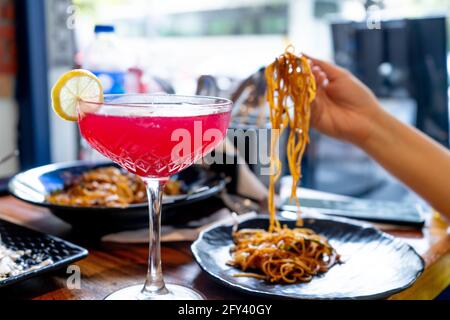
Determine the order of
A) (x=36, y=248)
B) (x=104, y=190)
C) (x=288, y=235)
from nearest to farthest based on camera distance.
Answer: (x=36, y=248), (x=288, y=235), (x=104, y=190)

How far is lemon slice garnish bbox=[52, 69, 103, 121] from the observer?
Answer: 2.92 ft

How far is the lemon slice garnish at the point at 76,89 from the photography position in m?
0.89

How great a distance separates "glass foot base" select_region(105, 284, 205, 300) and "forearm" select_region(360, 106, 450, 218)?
0.73m

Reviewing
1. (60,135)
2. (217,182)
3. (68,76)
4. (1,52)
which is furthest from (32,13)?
(68,76)

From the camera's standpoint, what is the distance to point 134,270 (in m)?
1.02

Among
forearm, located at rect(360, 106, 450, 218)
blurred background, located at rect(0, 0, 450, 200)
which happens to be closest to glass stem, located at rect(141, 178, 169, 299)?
blurred background, located at rect(0, 0, 450, 200)

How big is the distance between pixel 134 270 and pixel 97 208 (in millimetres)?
172

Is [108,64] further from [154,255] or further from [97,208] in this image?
[154,255]

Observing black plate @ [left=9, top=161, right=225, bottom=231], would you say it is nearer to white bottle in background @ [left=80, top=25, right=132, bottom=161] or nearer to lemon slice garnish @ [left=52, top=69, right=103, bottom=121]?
lemon slice garnish @ [left=52, top=69, right=103, bottom=121]

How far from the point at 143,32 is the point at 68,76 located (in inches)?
185

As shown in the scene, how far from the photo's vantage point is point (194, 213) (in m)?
1.34

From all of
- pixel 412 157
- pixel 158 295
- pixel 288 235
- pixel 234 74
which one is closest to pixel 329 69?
pixel 412 157

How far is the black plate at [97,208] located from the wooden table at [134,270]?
55mm

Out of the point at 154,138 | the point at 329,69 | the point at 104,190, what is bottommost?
the point at 104,190
